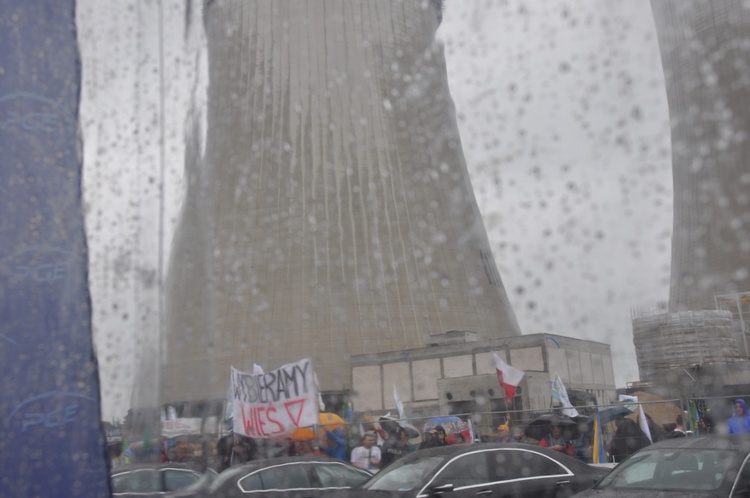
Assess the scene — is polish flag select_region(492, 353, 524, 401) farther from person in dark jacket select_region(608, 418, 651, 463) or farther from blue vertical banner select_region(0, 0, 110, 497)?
blue vertical banner select_region(0, 0, 110, 497)

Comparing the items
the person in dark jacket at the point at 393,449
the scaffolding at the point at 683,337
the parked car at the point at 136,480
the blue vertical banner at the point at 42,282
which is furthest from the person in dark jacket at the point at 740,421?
the scaffolding at the point at 683,337

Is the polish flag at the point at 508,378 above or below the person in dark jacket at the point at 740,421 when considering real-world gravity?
above

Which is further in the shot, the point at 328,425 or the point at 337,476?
the point at 328,425

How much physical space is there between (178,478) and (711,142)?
2.98 m

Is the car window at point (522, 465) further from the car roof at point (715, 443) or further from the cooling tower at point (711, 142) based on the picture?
the cooling tower at point (711, 142)

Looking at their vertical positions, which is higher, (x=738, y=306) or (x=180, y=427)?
(x=738, y=306)

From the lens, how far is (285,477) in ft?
8.54

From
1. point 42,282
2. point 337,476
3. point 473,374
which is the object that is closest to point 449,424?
point 337,476

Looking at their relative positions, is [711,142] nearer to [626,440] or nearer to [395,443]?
[626,440]

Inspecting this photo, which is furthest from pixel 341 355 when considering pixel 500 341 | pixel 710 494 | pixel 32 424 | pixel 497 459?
pixel 32 424

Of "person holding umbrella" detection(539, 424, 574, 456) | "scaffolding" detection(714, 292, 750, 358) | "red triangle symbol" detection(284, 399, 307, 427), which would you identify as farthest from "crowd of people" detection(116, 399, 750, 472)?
"scaffolding" detection(714, 292, 750, 358)

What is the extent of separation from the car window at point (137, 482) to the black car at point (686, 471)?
109 cm

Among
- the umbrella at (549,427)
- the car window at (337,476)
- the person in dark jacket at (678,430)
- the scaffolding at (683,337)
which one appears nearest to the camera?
the car window at (337,476)

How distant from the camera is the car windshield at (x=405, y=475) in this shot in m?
2.38
